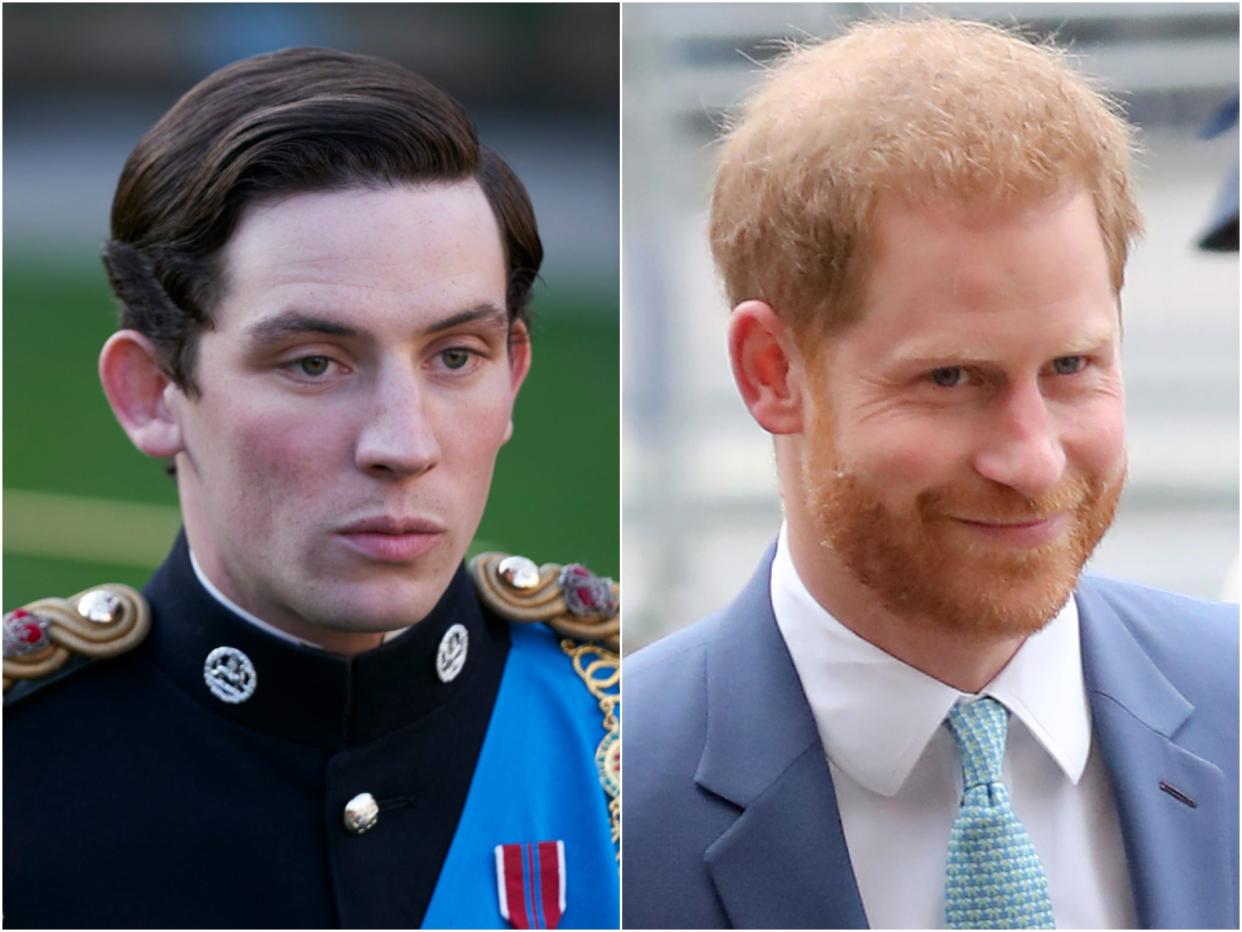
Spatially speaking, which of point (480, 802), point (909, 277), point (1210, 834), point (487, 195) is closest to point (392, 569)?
point (480, 802)

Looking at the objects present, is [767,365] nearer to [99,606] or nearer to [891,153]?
[891,153]

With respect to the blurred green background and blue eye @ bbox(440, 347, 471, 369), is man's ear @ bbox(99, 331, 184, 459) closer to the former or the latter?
the blurred green background

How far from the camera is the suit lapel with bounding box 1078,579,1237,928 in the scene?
2012 mm

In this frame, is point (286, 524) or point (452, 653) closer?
point (286, 524)

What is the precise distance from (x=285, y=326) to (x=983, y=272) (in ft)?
2.68

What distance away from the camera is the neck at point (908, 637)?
6.61 ft

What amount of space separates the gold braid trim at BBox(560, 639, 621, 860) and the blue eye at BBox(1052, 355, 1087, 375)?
2.35 feet

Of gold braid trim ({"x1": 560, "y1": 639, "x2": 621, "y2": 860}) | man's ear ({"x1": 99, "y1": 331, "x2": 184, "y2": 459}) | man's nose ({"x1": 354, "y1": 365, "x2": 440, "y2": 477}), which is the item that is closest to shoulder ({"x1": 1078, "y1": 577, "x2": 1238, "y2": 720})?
gold braid trim ({"x1": 560, "y1": 639, "x2": 621, "y2": 860})

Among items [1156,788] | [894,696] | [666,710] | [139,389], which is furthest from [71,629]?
[1156,788]

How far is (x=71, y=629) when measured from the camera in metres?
2.02

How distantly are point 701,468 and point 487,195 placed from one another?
1.66ft

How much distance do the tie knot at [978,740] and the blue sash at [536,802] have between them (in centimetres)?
48

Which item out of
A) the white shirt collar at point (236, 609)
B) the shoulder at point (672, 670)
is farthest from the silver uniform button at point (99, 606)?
the shoulder at point (672, 670)

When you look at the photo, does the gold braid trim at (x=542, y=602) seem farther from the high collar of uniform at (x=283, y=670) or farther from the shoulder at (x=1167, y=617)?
the shoulder at (x=1167, y=617)
